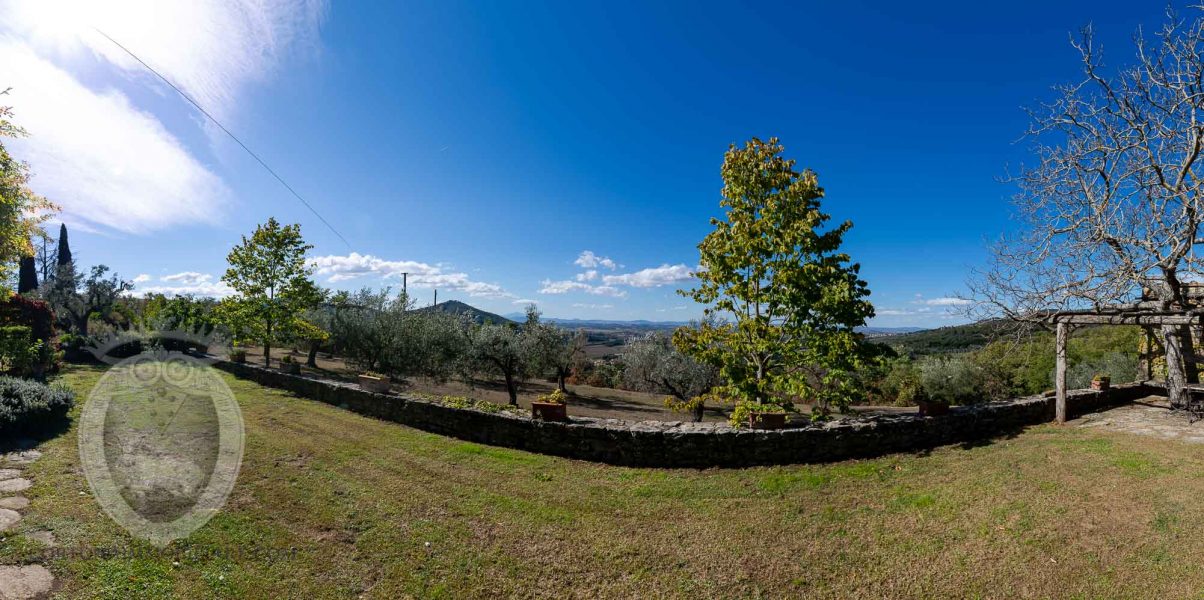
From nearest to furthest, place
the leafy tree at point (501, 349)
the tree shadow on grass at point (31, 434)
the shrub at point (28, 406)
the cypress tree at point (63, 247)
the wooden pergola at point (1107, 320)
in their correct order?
the tree shadow on grass at point (31, 434)
the shrub at point (28, 406)
the wooden pergola at point (1107, 320)
the leafy tree at point (501, 349)
the cypress tree at point (63, 247)

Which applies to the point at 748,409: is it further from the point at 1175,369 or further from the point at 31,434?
the point at 31,434

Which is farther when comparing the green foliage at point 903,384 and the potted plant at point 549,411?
the green foliage at point 903,384

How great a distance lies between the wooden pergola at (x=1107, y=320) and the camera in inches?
367

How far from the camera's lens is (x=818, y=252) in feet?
31.4

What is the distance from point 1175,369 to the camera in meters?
11.2

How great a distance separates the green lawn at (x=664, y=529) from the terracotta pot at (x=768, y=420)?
3.34 ft

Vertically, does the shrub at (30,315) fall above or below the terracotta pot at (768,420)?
above

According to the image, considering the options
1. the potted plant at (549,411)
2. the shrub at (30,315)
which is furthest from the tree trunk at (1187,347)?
the shrub at (30,315)

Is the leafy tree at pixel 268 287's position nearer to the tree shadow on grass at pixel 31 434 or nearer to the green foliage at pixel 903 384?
the tree shadow on grass at pixel 31 434

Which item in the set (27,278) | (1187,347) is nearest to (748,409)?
(1187,347)

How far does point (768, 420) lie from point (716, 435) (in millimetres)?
1268

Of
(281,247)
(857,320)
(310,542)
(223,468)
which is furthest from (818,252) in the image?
(281,247)

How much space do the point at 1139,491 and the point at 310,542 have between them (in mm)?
11308

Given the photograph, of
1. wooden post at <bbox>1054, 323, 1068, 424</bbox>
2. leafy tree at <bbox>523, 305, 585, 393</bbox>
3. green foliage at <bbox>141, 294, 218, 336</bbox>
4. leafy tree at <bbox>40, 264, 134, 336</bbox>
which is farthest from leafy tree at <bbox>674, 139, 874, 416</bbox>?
leafy tree at <bbox>40, 264, 134, 336</bbox>
